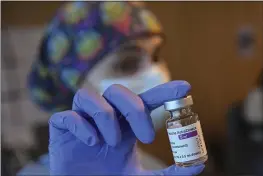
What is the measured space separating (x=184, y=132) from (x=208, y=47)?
139 centimetres

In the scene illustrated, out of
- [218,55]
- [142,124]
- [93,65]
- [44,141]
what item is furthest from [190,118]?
[218,55]

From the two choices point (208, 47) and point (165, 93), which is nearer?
point (165, 93)

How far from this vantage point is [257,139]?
1.86 m

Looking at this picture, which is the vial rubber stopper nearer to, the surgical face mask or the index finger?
the index finger

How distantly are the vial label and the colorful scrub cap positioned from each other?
16.9 inches

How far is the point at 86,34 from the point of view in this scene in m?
1.04

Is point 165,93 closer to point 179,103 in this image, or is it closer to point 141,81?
point 179,103

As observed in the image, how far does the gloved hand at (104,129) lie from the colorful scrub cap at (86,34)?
0.34 m

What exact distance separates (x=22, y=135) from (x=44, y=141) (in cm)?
27

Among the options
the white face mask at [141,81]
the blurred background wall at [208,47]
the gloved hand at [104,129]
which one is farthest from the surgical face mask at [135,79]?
the blurred background wall at [208,47]

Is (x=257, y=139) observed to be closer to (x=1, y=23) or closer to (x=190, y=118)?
(x=1, y=23)

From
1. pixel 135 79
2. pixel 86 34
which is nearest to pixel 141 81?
pixel 135 79

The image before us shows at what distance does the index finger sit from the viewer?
26.0 inches

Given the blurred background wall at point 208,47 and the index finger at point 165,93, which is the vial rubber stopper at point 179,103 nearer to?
the index finger at point 165,93
